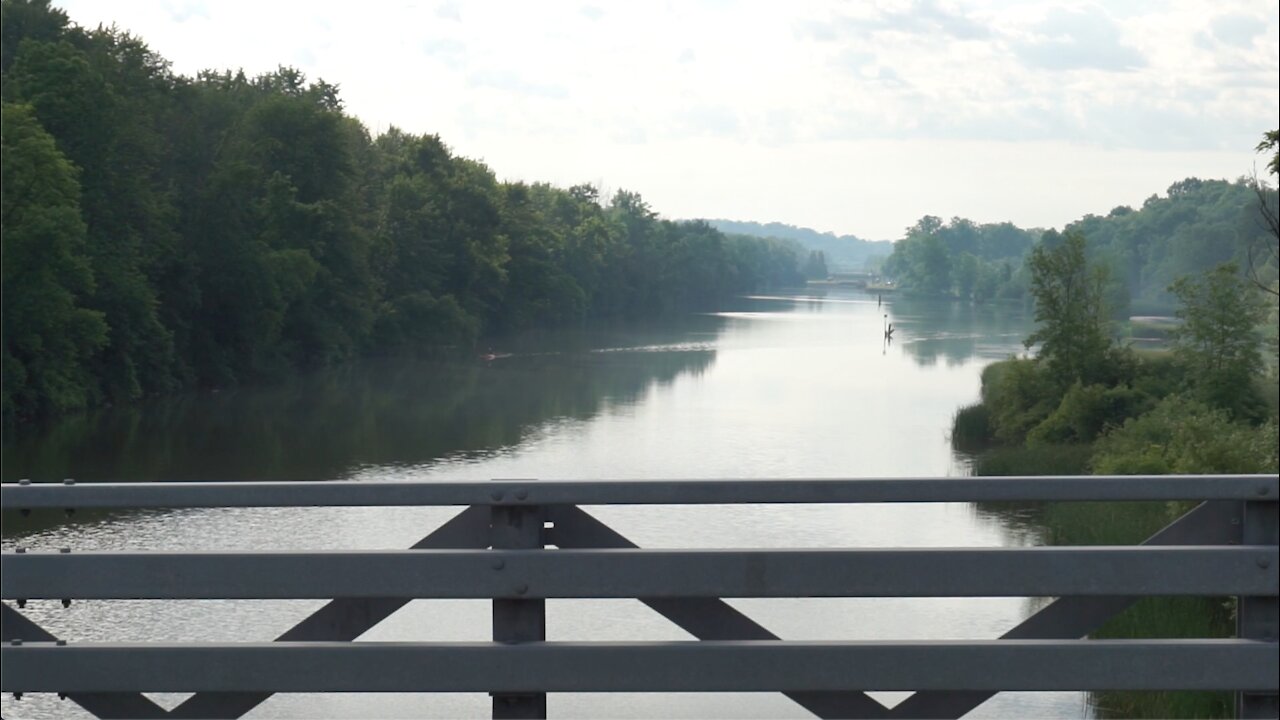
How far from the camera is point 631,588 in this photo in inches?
150

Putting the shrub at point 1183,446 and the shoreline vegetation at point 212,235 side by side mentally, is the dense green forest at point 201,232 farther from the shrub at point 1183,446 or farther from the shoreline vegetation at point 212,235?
the shrub at point 1183,446

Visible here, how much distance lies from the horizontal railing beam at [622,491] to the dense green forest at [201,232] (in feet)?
134

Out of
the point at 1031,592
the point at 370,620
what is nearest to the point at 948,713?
the point at 1031,592

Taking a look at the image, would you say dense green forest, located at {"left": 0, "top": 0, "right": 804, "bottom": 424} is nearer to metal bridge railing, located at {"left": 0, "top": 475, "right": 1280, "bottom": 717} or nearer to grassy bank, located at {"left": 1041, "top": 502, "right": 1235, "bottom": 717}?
grassy bank, located at {"left": 1041, "top": 502, "right": 1235, "bottom": 717}

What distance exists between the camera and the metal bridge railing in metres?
3.76

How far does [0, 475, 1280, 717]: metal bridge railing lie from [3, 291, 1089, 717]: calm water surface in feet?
34.2

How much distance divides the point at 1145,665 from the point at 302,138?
68.4 metres

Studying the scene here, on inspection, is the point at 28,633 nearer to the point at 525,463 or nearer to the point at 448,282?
the point at 525,463

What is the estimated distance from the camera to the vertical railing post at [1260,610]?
12.5 feet

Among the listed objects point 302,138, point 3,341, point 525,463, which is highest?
point 302,138

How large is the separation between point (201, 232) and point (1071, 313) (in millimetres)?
32708

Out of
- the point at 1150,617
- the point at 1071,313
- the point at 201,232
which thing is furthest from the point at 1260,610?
the point at 201,232

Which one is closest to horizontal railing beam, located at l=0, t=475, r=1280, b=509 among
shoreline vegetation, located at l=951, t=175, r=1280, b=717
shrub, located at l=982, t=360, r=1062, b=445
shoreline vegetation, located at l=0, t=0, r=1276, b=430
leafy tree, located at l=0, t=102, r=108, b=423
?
shoreline vegetation, located at l=0, t=0, r=1276, b=430

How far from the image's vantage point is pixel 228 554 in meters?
3.85
